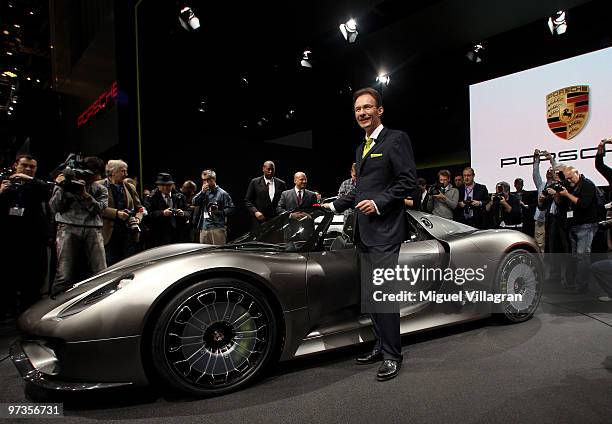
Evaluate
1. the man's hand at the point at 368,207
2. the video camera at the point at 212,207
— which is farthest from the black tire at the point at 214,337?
the video camera at the point at 212,207

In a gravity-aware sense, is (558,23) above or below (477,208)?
above

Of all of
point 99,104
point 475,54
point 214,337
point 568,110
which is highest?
point 475,54

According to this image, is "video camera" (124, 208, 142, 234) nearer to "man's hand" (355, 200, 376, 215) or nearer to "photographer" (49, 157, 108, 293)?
"photographer" (49, 157, 108, 293)

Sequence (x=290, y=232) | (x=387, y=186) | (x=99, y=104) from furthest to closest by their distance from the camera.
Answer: (x=99, y=104) < (x=290, y=232) < (x=387, y=186)

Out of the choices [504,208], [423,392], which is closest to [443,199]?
[504,208]

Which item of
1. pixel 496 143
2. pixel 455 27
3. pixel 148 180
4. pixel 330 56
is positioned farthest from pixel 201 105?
pixel 496 143

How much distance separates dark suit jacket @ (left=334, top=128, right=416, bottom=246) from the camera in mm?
2178

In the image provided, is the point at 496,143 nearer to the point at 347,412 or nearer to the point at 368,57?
the point at 368,57

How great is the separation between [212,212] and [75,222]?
7.08ft

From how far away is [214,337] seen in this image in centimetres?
202

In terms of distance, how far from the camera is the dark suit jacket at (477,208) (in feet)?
18.4

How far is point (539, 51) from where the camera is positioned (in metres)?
7.02

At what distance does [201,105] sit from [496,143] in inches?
273

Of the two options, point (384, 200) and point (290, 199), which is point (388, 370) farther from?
point (290, 199)
